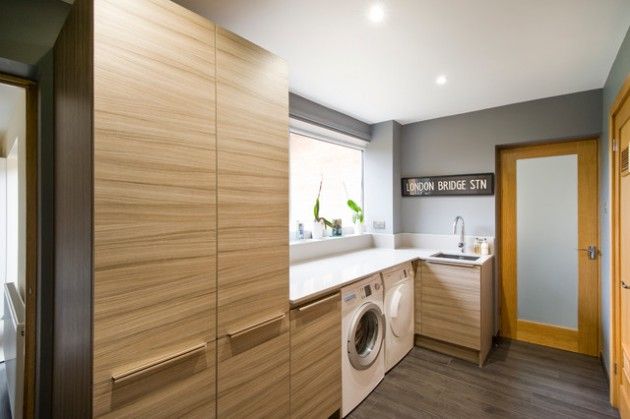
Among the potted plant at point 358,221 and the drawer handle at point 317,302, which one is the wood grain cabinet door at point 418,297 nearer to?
the potted plant at point 358,221

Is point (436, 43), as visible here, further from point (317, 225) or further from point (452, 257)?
point (452, 257)

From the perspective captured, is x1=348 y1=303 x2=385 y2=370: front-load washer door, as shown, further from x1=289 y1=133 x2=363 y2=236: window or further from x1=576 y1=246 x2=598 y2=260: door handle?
x1=576 y1=246 x2=598 y2=260: door handle

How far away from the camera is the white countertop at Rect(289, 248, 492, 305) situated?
5.61 feet

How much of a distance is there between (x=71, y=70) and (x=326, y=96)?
1940 millimetres

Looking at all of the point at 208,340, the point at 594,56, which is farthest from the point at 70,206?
the point at 594,56

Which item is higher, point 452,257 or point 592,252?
point 592,252

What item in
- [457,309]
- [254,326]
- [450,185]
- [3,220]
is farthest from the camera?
[450,185]

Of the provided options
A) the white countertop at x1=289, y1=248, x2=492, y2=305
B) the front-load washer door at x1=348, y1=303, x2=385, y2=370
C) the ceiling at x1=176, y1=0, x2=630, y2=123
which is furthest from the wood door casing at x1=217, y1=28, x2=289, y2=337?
the front-load washer door at x1=348, y1=303, x2=385, y2=370

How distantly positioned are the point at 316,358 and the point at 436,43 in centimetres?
201

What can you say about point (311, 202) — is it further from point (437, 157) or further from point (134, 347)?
point (134, 347)

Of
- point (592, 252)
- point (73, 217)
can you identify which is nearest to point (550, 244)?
point (592, 252)

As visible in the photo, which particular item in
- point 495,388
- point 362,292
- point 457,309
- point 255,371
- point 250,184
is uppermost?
point 250,184

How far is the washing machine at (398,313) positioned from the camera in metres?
2.34

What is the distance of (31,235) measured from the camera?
1424 millimetres
